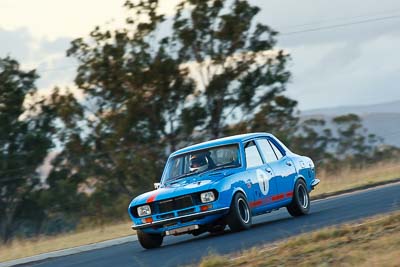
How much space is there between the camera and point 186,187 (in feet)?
49.4

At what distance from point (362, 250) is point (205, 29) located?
1289 inches

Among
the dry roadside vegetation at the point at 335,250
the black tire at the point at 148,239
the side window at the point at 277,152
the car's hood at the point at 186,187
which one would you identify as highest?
the side window at the point at 277,152

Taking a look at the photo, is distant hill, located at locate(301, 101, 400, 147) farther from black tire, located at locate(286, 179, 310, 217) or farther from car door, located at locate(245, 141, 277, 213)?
car door, located at locate(245, 141, 277, 213)

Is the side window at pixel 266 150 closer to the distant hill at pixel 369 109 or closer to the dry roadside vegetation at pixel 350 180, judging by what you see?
the dry roadside vegetation at pixel 350 180

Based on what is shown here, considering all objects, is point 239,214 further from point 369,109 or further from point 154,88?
point 369,109

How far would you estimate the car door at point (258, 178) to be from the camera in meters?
15.7

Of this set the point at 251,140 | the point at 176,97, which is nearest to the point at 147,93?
the point at 176,97

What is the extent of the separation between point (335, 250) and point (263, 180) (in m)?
5.41

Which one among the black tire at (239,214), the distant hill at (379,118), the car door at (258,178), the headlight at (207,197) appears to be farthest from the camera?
the distant hill at (379,118)

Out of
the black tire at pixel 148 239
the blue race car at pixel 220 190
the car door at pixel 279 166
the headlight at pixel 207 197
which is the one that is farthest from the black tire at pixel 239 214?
the black tire at pixel 148 239

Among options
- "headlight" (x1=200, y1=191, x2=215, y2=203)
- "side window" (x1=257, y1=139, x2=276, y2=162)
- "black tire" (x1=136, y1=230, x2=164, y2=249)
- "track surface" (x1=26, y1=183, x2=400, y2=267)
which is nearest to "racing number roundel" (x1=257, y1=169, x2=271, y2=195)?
"side window" (x1=257, y1=139, x2=276, y2=162)

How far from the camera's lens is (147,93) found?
42.1 metres

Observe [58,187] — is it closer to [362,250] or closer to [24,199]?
[24,199]

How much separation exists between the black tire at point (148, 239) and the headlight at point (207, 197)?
1060 millimetres
